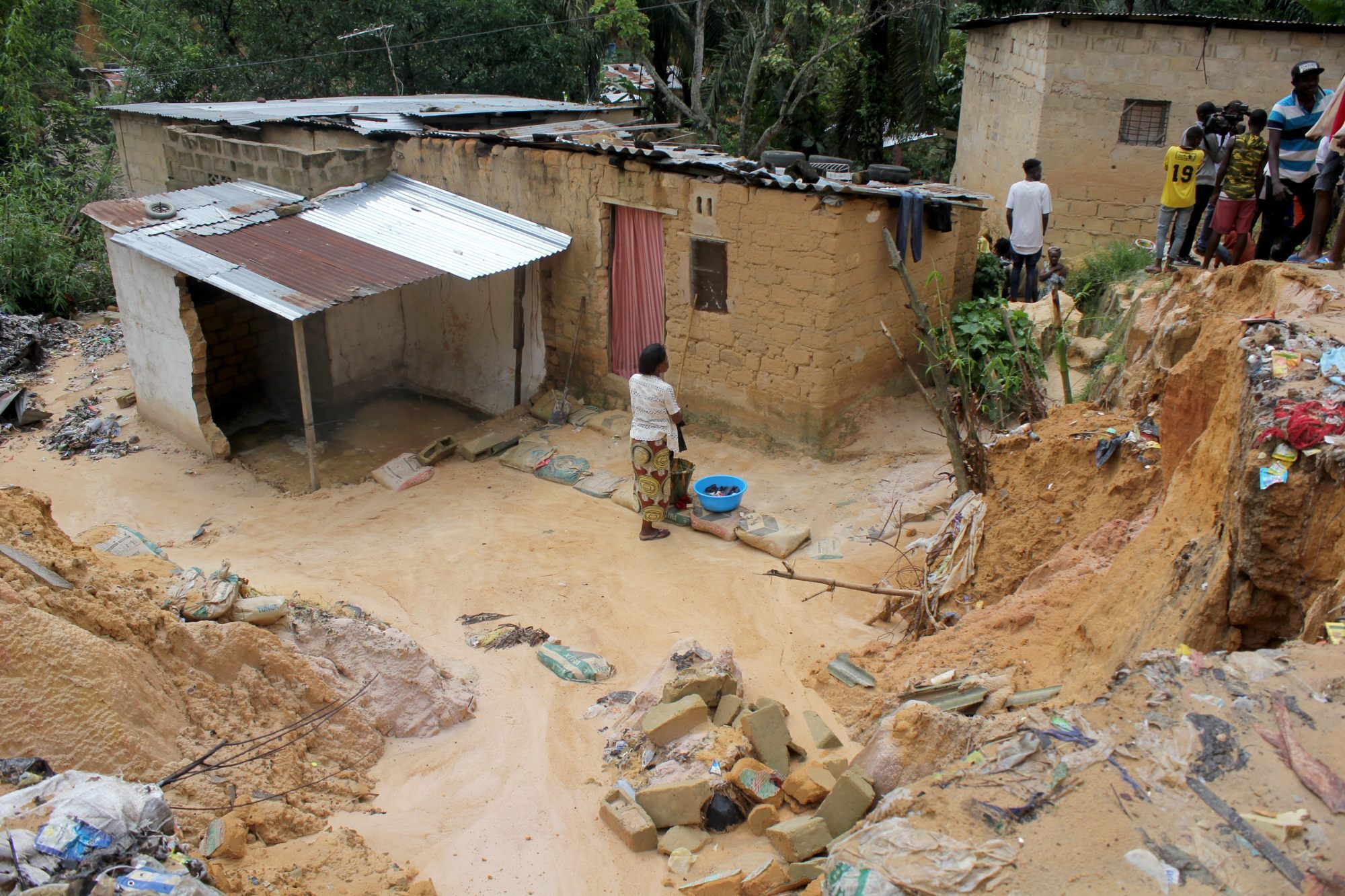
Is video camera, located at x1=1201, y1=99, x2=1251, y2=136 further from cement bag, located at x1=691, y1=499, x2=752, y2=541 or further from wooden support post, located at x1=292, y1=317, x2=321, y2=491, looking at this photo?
wooden support post, located at x1=292, y1=317, x2=321, y2=491

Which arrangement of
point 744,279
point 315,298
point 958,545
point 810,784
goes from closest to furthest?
1. point 810,784
2. point 958,545
3. point 315,298
4. point 744,279

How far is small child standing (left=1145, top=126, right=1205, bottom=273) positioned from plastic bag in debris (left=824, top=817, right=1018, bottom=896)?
22.7 feet

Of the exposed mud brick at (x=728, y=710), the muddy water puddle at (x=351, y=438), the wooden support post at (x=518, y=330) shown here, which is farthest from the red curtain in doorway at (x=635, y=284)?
the exposed mud brick at (x=728, y=710)


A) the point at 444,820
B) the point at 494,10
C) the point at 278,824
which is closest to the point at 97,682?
the point at 278,824

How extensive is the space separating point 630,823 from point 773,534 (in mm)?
3518

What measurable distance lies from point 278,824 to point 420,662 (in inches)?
54.3

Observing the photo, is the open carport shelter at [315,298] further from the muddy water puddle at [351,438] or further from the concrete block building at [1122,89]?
the concrete block building at [1122,89]

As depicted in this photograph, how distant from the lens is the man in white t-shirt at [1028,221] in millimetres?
9594

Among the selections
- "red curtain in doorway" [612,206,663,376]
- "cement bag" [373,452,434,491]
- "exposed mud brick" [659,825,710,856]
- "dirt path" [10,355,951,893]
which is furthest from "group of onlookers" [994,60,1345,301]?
"cement bag" [373,452,434,491]

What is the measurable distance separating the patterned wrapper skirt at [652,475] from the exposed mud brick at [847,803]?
3.90m

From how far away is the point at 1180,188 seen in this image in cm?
827

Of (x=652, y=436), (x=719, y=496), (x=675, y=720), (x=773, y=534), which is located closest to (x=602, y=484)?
(x=719, y=496)

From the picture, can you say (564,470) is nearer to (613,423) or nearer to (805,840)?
(613,423)

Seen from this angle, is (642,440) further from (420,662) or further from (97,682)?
(97,682)
